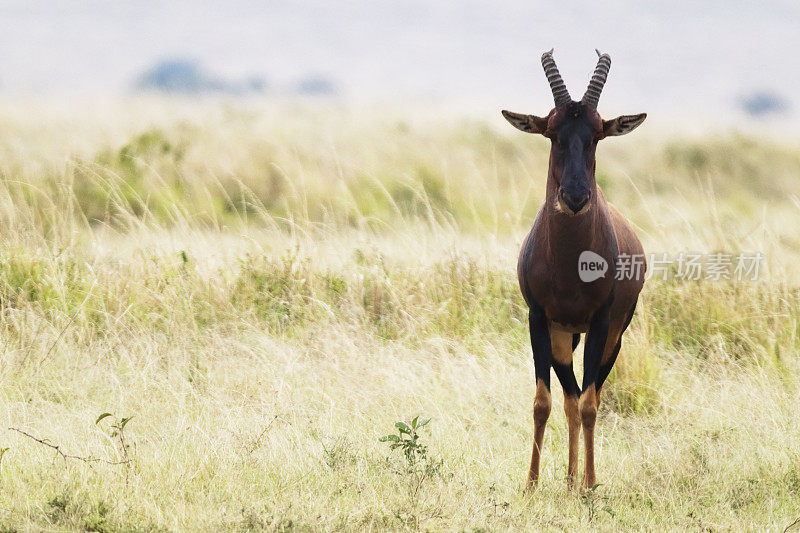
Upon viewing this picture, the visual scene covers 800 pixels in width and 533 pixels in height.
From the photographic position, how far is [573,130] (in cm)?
433

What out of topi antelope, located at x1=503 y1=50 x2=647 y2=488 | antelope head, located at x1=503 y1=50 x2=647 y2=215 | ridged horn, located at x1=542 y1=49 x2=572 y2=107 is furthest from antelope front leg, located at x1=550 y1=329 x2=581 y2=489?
ridged horn, located at x1=542 y1=49 x2=572 y2=107

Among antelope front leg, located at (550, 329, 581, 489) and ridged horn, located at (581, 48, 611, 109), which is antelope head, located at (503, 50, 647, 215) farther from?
antelope front leg, located at (550, 329, 581, 489)

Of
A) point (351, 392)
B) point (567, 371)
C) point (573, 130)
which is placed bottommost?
point (351, 392)

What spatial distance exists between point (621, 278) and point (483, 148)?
18.3m

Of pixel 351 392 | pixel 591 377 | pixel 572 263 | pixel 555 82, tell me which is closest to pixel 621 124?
pixel 555 82

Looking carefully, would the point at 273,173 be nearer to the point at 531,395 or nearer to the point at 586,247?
the point at 531,395

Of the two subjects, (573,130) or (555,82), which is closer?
(573,130)

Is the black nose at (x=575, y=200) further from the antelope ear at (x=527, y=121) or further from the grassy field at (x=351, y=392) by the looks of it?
the grassy field at (x=351, y=392)

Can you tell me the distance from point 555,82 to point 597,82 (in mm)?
207

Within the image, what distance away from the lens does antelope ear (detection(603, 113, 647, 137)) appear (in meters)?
4.50

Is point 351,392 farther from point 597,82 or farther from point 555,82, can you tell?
point 597,82

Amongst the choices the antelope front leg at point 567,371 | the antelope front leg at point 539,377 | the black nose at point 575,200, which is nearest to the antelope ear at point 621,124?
the black nose at point 575,200

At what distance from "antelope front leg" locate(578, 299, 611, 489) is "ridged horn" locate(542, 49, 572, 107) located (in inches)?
42.2

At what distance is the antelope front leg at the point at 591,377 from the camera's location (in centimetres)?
464
